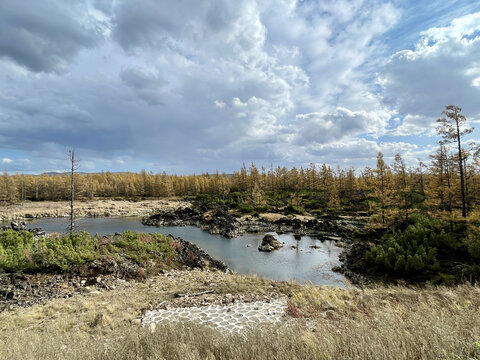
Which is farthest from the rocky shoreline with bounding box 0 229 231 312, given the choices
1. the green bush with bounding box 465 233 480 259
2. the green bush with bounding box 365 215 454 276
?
the green bush with bounding box 465 233 480 259

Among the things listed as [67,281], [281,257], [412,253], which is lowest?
[281,257]

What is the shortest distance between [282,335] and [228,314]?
16.1ft

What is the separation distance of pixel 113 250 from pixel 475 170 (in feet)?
97.2

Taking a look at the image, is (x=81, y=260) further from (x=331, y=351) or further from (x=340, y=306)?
(x=331, y=351)

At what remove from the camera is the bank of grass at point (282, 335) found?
11.2 ft

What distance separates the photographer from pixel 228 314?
8484mm

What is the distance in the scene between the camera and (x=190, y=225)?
40.8 metres

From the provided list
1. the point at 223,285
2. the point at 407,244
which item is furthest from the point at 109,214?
the point at 407,244

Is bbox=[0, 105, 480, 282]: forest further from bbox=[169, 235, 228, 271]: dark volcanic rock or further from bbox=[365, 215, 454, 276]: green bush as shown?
bbox=[169, 235, 228, 271]: dark volcanic rock

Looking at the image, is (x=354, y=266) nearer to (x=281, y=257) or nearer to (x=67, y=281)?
(x=281, y=257)

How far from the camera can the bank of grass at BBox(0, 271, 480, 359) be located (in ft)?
11.2

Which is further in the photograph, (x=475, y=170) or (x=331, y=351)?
(x=475, y=170)

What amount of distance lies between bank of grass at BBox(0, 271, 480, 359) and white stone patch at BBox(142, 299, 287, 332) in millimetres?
589

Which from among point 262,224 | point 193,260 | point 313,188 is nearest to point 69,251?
point 193,260
